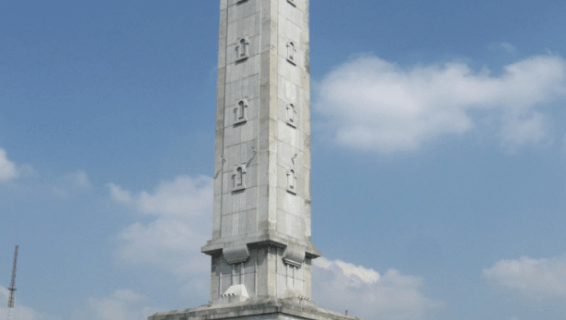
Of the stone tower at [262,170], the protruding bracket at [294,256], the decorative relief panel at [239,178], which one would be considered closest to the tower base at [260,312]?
the stone tower at [262,170]

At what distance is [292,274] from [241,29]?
1969 cm

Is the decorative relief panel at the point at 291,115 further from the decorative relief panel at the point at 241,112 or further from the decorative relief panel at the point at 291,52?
the decorative relief panel at the point at 291,52

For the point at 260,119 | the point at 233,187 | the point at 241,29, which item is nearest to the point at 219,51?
the point at 241,29

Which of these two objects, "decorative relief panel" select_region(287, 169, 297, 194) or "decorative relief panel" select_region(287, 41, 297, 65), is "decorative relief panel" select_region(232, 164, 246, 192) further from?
"decorative relief panel" select_region(287, 41, 297, 65)

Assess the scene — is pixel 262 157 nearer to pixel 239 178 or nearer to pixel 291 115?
pixel 239 178

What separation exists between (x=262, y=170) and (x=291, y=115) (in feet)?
18.7

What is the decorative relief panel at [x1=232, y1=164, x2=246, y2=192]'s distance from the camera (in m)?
51.6

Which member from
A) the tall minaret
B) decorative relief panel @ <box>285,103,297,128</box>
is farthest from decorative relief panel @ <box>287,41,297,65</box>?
decorative relief panel @ <box>285,103,297,128</box>

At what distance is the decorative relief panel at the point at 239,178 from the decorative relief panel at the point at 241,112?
366 cm

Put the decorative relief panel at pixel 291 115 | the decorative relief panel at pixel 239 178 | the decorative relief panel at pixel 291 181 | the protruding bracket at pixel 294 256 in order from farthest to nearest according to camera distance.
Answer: the decorative relief panel at pixel 291 115 < the decorative relief panel at pixel 291 181 < the decorative relief panel at pixel 239 178 < the protruding bracket at pixel 294 256

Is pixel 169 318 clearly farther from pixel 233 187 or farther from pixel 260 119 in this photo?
pixel 260 119

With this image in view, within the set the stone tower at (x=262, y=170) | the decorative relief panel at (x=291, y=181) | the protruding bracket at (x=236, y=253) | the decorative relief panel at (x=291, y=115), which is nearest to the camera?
the stone tower at (x=262, y=170)

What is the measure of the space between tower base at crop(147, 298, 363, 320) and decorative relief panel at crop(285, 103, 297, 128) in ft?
44.3

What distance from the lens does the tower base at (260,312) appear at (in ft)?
149
